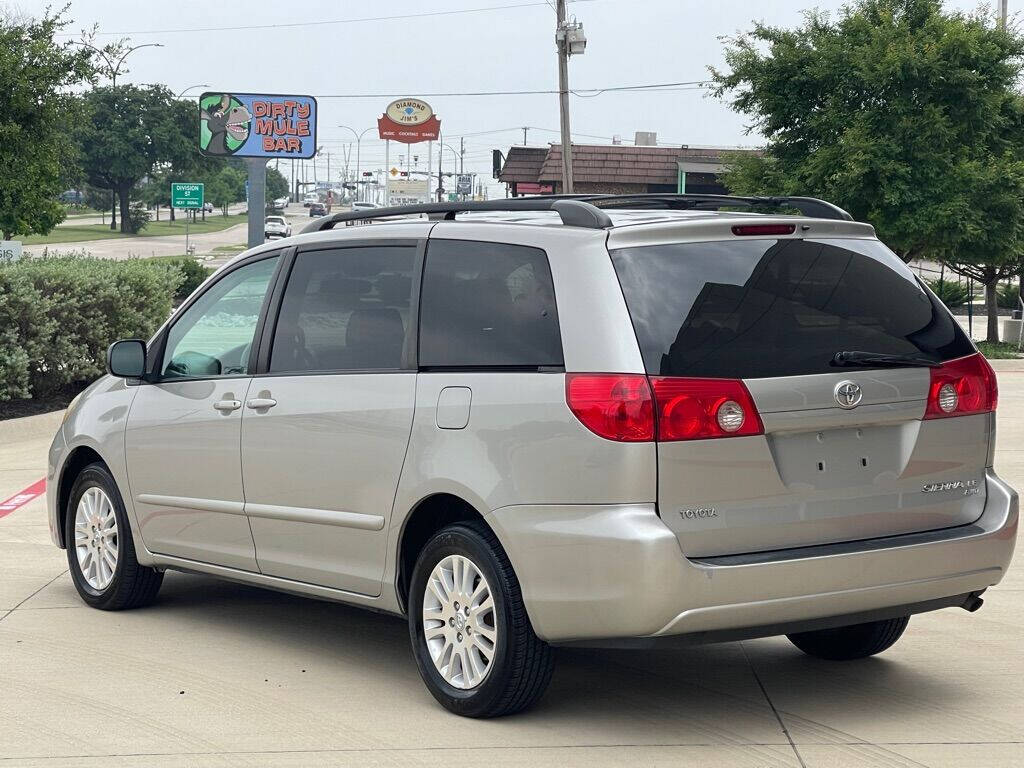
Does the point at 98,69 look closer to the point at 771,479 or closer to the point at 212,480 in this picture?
the point at 212,480

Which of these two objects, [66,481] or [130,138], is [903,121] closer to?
[66,481]

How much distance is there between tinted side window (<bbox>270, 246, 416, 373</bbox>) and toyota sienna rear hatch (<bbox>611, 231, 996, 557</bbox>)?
3.65 ft

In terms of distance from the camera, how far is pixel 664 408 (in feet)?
16.2

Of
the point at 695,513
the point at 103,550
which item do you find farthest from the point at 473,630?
the point at 103,550

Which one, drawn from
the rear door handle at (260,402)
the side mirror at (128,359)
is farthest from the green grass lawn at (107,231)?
the rear door handle at (260,402)

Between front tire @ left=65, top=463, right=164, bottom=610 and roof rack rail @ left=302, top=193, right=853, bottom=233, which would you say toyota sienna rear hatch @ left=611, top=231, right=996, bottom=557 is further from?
front tire @ left=65, top=463, right=164, bottom=610

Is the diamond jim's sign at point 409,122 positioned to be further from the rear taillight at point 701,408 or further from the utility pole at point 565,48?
the rear taillight at point 701,408

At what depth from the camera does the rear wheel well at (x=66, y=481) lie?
7703 millimetres

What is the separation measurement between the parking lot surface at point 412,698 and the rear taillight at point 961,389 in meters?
1.10

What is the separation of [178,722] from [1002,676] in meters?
3.20

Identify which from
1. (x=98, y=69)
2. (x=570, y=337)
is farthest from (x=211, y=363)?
(x=98, y=69)

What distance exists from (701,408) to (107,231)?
103053 mm

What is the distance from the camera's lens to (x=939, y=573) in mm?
5398

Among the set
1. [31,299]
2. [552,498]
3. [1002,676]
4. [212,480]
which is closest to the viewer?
[552,498]
